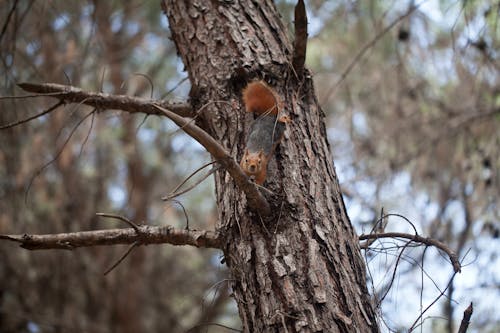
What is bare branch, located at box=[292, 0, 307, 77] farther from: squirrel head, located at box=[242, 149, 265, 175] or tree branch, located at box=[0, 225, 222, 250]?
tree branch, located at box=[0, 225, 222, 250]

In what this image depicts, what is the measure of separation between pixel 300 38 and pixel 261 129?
0.36 m

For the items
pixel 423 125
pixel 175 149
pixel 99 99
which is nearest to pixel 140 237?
pixel 99 99

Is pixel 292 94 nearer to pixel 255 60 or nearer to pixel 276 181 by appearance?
pixel 255 60

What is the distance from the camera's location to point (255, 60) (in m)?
2.07

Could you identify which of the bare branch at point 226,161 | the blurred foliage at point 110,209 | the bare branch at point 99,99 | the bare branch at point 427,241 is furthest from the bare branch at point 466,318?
the blurred foliage at point 110,209

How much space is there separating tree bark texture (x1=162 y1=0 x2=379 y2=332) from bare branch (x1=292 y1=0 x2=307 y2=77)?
4cm

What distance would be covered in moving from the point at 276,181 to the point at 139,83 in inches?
171

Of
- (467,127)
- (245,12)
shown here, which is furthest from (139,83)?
(245,12)

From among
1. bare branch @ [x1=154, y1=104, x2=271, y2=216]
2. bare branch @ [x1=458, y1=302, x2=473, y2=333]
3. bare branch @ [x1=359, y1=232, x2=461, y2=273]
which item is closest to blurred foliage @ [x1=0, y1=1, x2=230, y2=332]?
bare branch @ [x1=359, y1=232, x2=461, y2=273]

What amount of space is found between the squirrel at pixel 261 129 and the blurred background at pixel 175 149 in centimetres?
55

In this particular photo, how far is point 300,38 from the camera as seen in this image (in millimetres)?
1980

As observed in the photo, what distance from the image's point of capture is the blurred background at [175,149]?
3.31 m

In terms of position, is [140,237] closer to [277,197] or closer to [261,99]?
[277,197]

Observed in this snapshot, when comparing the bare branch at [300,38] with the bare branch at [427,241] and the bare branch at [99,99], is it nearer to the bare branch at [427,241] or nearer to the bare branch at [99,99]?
the bare branch at [99,99]
